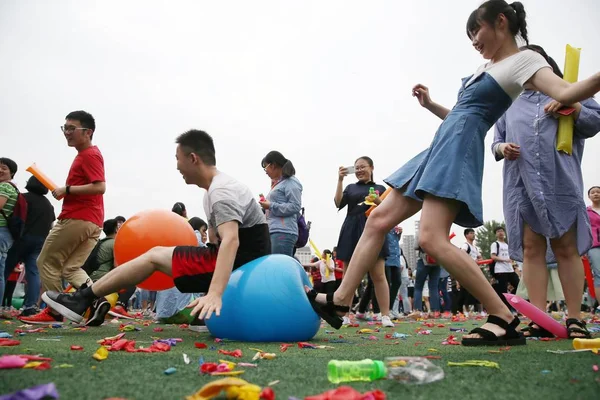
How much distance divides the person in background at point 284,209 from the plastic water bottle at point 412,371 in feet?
14.2

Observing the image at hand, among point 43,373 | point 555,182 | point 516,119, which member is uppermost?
point 516,119

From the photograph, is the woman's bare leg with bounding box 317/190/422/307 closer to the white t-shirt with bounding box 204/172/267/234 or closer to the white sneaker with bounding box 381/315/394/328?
the white t-shirt with bounding box 204/172/267/234

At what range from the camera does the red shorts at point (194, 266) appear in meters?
3.77

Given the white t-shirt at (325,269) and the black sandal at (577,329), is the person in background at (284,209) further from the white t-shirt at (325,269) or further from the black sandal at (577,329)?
the white t-shirt at (325,269)

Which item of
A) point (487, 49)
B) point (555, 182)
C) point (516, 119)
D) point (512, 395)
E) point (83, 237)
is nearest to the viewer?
point (512, 395)

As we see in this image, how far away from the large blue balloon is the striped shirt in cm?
405

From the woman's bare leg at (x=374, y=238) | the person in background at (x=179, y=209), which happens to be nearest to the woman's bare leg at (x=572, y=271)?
the woman's bare leg at (x=374, y=238)

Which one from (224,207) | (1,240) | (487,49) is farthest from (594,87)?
(1,240)

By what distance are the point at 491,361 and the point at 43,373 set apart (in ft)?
6.83

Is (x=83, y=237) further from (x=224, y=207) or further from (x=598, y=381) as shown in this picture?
(x=598, y=381)

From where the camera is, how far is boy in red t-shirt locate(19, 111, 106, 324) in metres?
5.20

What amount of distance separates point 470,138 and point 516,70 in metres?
0.53

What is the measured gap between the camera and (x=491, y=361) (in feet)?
7.77

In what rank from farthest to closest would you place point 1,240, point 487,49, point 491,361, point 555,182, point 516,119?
point 1,240 → point 516,119 → point 555,182 → point 487,49 → point 491,361
